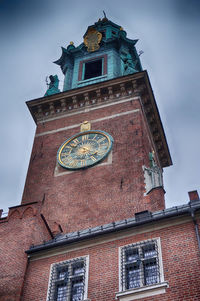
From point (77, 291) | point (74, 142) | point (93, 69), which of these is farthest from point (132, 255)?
point (93, 69)

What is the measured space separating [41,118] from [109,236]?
17895 millimetres

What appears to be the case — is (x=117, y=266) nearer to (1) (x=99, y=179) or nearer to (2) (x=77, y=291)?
(2) (x=77, y=291)

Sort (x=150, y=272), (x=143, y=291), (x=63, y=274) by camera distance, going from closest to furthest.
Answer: (x=143, y=291) < (x=150, y=272) < (x=63, y=274)

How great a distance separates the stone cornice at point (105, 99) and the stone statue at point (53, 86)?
171cm

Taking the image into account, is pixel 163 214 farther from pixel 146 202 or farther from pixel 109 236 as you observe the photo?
pixel 146 202

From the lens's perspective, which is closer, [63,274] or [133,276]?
[133,276]

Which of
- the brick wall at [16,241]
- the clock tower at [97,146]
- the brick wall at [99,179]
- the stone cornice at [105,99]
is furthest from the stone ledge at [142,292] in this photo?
the stone cornice at [105,99]

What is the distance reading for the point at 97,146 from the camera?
31656mm

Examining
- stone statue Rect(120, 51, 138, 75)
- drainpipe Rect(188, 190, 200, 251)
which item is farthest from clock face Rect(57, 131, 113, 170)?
drainpipe Rect(188, 190, 200, 251)

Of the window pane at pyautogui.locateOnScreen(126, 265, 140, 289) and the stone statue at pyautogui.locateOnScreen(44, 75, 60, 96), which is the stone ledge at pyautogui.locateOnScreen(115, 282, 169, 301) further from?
the stone statue at pyautogui.locateOnScreen(44, 75, 60, 96)

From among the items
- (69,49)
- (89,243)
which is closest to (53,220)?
(89,243)

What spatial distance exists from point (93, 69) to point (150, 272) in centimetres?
2556

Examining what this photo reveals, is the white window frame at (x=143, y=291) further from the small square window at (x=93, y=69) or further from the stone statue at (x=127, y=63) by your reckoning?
the small square window at (x=93, y=69)

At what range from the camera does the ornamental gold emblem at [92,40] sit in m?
43.5
